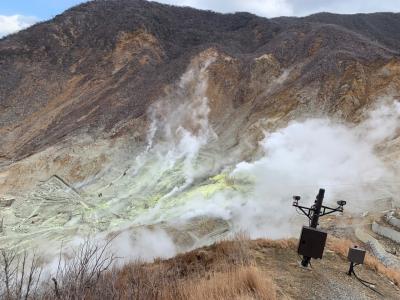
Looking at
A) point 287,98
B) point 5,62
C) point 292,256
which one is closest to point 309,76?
point 287,98

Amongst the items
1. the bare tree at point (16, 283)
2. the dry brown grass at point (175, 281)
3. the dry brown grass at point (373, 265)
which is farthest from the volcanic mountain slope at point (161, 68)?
the bare tree at point (16, 283)

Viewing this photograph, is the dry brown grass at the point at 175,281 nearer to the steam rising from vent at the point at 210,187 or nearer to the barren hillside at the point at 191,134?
the barren hillside at the point at 191,134

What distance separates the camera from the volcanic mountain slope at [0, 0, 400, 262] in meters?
19.0

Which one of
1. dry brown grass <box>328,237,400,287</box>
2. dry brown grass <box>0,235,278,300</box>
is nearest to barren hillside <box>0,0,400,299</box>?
dry brown grass <box>328,237,400,287</box>

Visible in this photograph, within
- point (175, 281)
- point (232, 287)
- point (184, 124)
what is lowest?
point (175, 281)

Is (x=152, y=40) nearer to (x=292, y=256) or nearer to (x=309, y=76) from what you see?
Result: (x=309, y=76)

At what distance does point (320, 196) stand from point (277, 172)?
10.9 meters

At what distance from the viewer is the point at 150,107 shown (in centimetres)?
2675

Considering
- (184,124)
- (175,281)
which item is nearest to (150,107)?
(184,124)

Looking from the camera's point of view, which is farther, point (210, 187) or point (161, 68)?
point (161, 68)

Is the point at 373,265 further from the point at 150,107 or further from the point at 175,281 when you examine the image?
the point at 150,107

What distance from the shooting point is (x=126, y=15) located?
39.1m

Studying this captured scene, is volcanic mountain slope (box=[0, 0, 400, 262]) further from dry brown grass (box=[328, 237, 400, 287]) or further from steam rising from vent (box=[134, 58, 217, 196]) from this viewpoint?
dry brown grass (box=[328, 237, 400, 287])

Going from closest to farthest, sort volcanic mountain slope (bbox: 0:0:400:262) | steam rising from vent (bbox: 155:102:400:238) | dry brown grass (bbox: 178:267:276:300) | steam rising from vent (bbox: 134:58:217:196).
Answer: dry brown grass (bbox: 178:267:276:300)
steam rising from vent (bbox: 155:102:400:238)
volcanic mountain slope (bbox: 0:0:400:262)
steam rising from vent (bbox: 134:58:217:196)
